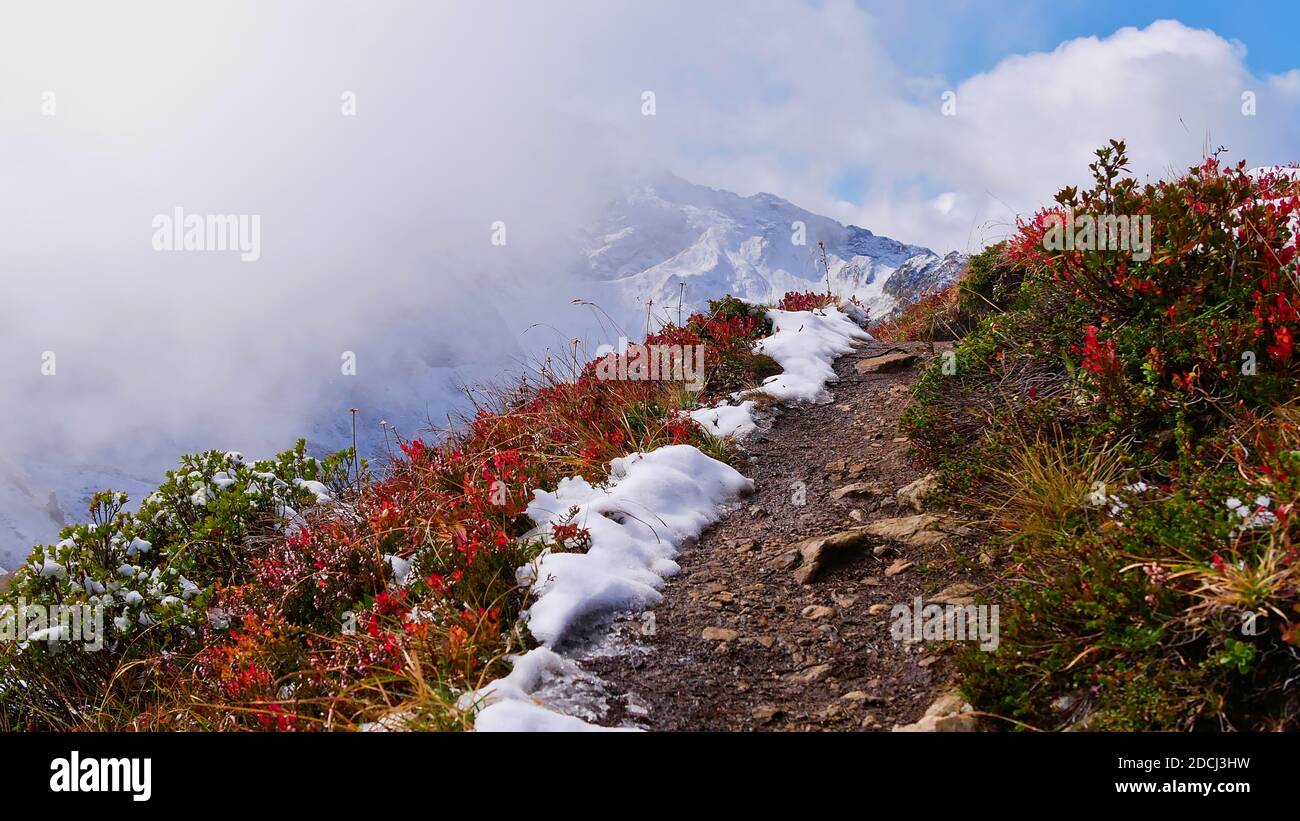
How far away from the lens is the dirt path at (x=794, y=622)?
147 inches

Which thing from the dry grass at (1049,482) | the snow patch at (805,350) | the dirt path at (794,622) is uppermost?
the snow patch at (805,350)

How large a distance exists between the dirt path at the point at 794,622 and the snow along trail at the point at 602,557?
18cm

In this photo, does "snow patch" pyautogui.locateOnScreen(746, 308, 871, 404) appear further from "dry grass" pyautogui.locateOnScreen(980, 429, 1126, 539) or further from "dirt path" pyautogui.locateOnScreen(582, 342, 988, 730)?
"dry grass" pyautogui.locateOnScreen(980, 429, 1126, 539)

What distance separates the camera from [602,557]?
5.07 m

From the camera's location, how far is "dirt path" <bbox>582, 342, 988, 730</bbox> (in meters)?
3.73

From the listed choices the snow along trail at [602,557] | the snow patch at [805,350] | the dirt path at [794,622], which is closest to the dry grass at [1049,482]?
the dirt path at [794,622]

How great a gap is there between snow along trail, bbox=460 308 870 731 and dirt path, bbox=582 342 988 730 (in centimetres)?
18

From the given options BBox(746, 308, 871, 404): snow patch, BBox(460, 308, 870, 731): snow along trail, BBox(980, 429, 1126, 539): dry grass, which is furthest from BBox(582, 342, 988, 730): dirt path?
BBox(746, 308, 871, 404): snow patch

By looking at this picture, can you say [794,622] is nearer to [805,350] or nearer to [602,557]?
→ [602,557]

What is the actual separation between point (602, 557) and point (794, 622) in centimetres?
135

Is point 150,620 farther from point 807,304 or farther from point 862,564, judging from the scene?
point 807,304

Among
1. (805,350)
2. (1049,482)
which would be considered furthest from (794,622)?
(805,350)

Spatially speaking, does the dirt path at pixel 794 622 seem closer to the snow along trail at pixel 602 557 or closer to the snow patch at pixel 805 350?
the snow along trail at pixel 602 557
